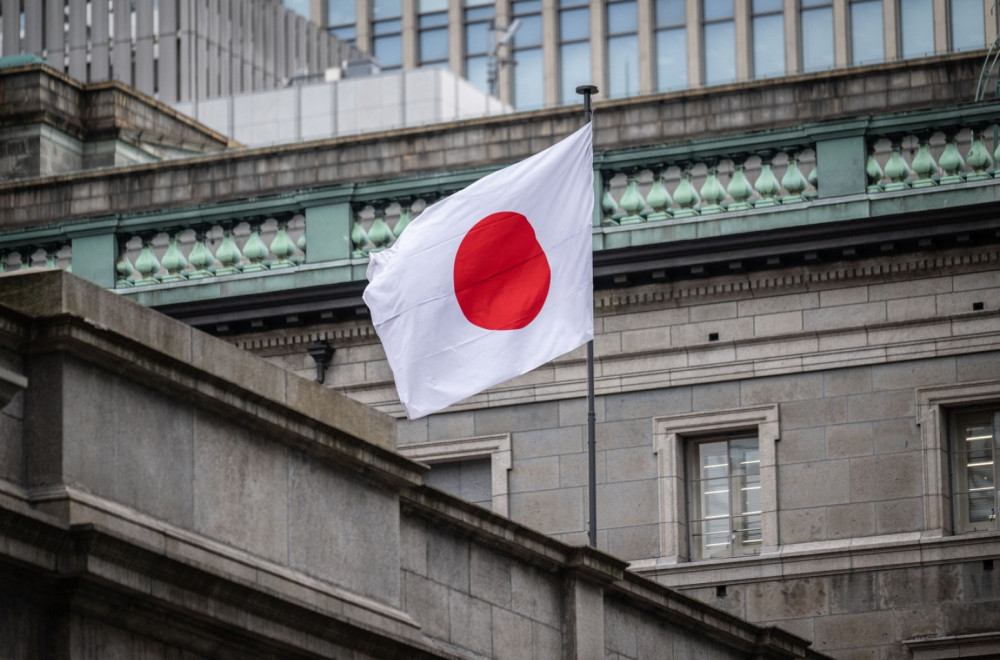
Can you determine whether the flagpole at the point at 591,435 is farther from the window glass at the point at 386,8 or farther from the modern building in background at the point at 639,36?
the window glass at the point at 386,8

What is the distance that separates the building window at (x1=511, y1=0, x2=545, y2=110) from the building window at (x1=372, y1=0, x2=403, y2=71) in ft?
17.4

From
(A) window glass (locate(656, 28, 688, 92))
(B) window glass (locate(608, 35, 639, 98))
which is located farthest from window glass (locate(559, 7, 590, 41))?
(A) window glass (locate(656, 28, 688, 92))

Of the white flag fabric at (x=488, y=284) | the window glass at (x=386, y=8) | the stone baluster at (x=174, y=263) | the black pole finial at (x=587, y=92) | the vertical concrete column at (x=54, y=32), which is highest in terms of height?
the window glass at (x=386, y=8)

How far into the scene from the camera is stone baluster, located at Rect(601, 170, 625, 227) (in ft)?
101

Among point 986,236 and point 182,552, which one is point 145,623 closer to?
point 182,552

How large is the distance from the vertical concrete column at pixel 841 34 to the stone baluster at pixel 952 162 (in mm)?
68600

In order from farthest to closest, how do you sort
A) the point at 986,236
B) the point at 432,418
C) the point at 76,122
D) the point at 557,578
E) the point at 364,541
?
the point at 76,122 < the point at 432,418 < the point at 986,236 < the point at 557,578 < the point at 364,541

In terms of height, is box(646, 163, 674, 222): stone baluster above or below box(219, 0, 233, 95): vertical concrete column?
below

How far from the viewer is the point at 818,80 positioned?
31.5m

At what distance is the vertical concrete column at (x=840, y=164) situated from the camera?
97.9 feet

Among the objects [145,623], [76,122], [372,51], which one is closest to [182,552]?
[145,623]

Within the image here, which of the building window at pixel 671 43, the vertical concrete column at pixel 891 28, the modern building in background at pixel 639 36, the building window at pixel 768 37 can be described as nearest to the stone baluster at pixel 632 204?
the modern building in background at pixel 639 36

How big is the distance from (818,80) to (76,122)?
12658 mm

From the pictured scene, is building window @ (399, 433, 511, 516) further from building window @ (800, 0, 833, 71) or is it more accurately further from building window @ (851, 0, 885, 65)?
building window @ (851, 0, 885, 65)
